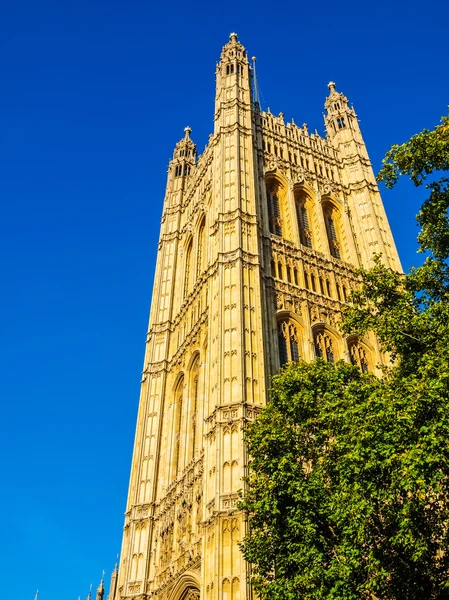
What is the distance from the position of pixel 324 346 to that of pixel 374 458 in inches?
642

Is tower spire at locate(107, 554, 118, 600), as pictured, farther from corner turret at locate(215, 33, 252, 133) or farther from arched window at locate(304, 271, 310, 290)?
corner turret at locate(215, 33, 252, 133)

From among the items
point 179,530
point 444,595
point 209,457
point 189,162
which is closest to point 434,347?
point 444,595

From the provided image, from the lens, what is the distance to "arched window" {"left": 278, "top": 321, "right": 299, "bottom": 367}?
26.4m

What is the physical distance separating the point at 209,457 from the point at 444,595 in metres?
10.8

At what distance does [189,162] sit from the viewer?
44.6 m

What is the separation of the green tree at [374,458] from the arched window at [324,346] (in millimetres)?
10872

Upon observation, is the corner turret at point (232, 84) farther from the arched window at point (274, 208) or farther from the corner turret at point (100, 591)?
the corner turret at point (100, 591)

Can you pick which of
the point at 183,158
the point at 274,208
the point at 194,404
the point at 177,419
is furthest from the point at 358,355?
the point at 183,158

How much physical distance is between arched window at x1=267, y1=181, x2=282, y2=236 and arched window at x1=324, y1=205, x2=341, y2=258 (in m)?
3.17

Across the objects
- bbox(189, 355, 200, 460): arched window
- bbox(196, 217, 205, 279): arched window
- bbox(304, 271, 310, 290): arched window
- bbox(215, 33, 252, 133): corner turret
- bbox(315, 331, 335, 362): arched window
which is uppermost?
bbox(215, 33, 252, 133): corner turret

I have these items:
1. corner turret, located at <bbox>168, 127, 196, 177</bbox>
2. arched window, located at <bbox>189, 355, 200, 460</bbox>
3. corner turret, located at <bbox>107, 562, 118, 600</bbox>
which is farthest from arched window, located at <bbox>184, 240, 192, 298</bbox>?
corner turret, located at <bbox>107, 562, 118, 600</bbox>

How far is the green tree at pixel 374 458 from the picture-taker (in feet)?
38.1

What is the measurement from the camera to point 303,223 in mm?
34781

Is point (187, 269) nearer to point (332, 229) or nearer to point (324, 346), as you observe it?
point (332, 229)
